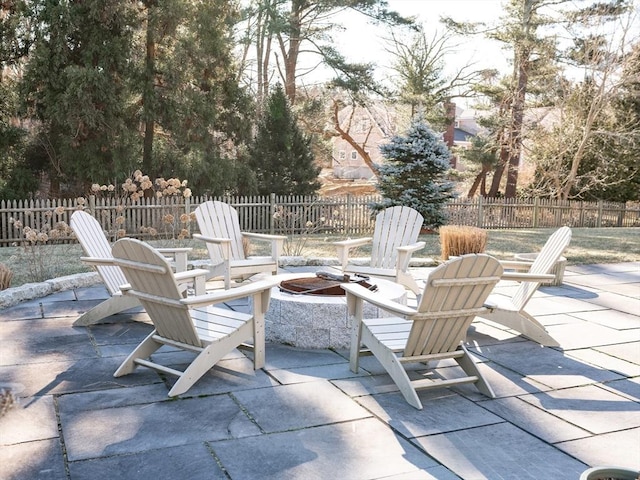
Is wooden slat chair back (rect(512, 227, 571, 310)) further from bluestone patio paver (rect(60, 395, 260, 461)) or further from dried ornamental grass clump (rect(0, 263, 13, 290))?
dried ornamental grass clump (rect(0, 263, 13, 290))

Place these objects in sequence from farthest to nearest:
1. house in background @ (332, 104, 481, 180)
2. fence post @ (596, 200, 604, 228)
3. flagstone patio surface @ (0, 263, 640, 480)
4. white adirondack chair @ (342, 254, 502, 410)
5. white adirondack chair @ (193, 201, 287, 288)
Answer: house in background @ (332, 104, 481, 180) < fence post @ (596, 200, 604, 228) < white adirondack chair @ (193, 201, 287, 288) < white adirondack chair @ (342, 254, 502, 410) < flagstone patio surface @ (0, 263, 640, 480)

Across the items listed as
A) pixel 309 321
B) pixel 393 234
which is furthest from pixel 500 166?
pixel 309 321

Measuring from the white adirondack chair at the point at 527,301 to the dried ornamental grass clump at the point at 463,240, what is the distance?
11.3 ft

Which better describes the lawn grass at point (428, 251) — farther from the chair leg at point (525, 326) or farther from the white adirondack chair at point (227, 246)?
the chair leg at point (525, 326)

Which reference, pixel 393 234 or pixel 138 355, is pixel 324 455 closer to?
pixel 138 355

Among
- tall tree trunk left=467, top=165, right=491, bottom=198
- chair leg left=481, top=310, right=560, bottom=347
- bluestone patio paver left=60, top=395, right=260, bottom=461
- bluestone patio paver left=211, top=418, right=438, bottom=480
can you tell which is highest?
tall tree trunk left=467, top=165, right=491, bottom=198

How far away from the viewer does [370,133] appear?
2883 cm

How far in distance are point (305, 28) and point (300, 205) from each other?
9.38 metres

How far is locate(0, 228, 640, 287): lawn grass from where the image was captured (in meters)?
7.65

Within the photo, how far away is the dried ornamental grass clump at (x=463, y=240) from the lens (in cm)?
838

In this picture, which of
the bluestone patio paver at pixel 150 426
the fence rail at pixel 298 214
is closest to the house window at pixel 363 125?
the fence rail at pixel 298 214

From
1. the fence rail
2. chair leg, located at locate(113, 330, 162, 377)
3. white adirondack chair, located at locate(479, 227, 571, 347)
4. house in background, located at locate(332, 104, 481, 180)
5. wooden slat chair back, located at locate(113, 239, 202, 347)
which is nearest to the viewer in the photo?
wooden slat chair back, located at locate(113, 239, 202, 347)

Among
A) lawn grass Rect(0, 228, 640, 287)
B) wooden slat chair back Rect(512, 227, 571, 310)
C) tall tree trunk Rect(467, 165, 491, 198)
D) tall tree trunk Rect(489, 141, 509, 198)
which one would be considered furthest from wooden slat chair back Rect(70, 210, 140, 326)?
tall tree trunk Rect(467, 165, 491, 198)

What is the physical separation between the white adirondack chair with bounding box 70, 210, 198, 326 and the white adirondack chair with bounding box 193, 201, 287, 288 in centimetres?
58
